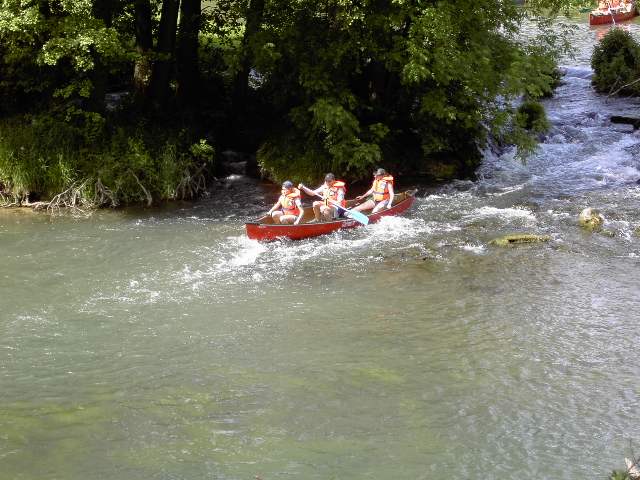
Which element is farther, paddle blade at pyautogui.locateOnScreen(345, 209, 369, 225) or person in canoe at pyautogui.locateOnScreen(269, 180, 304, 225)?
paddle blade at pyautogui.locateOnScreen(345, 209, 369, 225)

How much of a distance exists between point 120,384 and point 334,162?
962 cm

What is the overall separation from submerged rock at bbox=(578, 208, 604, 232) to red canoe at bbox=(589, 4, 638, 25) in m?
23.2

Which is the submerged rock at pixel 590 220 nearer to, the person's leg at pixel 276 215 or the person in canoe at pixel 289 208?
the person in canoe at pixel 289 208

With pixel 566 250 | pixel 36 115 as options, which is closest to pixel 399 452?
pixel 566 250

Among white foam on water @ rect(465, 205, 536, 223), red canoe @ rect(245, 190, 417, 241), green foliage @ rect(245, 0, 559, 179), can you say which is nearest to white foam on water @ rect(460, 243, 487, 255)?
white foam on water @ rect(465, 205, 536, 223)

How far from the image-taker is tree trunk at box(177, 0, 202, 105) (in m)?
20.1

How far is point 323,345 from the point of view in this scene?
36.5 feet

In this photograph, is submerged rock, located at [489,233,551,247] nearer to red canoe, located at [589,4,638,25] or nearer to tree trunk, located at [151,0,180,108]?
tree trunk, located at [151,0,180,108]

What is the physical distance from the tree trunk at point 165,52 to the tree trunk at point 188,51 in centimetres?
40

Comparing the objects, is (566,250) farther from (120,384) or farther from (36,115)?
(36,115)

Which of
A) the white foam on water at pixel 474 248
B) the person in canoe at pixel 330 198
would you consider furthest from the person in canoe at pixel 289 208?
the white foam on water at pixel 474 248

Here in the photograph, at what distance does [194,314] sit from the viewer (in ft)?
40.0

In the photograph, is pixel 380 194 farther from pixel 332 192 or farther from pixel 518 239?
pixel 518 239

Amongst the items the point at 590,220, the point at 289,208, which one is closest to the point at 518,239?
the point at 590,220
